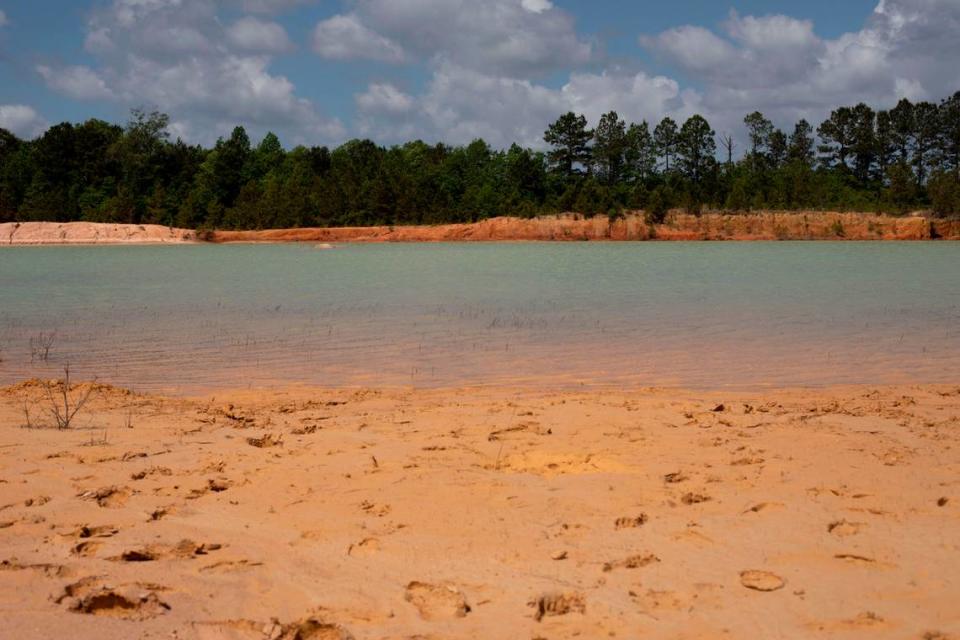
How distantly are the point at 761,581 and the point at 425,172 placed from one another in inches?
3347

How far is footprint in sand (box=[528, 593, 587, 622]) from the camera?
3.61 m

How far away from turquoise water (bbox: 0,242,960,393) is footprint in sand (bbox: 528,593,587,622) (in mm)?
5962

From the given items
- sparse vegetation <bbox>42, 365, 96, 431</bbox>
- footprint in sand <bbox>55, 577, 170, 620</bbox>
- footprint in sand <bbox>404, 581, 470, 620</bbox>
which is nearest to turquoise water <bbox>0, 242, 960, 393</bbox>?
sparse vegetation <bbox>42, 365, 96, 431</bbox>

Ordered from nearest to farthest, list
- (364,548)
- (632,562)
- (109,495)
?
(632,562) → (364,548) → (109,495)

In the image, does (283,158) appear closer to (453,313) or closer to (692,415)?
(453,313)

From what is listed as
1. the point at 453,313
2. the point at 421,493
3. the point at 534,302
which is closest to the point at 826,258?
the point at 534,302

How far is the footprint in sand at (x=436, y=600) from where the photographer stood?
3613mm

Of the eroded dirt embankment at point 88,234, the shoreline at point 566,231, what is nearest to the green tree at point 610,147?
the shoreline at point 566,231

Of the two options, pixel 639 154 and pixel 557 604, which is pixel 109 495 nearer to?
pixel 557 604

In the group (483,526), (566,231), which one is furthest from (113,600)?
(566,231)

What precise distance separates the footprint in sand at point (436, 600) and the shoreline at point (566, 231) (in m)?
63.1

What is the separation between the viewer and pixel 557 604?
3662mm

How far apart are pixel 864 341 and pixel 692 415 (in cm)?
651

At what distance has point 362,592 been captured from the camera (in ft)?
12.6
